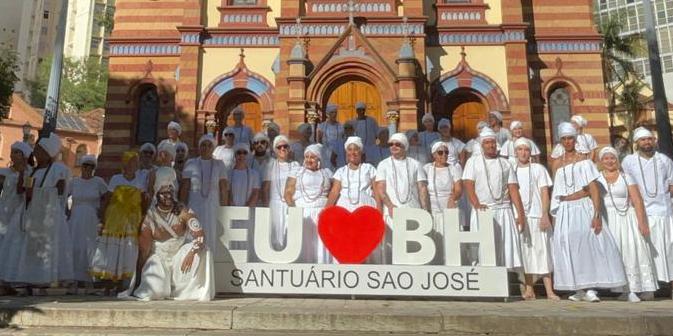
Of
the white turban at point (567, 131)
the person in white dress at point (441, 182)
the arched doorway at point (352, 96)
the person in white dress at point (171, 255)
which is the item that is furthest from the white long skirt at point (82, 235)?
the arched doorway at point (352, 96)

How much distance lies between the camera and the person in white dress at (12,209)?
8039 mm

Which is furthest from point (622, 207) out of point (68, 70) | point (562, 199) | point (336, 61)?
point (68, 70)

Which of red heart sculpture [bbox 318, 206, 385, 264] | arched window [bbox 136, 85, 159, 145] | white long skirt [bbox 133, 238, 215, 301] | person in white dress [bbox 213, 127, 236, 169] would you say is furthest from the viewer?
arched window [bbox 136, 85, 159, 145]

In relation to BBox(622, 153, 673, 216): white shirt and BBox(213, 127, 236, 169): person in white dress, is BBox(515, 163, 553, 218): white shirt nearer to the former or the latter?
BBox(622, 153, 673, 216): white shirt

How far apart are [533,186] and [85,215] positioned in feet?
23.1

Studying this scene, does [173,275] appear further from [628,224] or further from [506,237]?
[628,224]

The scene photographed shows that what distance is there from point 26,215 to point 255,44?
11.0 metres

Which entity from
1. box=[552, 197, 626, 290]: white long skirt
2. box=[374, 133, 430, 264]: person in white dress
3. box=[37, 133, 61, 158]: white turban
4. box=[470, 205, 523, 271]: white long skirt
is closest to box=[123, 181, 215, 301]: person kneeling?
box=[37, 133, 61, 158]: white turban

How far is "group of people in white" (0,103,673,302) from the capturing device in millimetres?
7367

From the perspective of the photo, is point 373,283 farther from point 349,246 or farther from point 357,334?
point 357,334

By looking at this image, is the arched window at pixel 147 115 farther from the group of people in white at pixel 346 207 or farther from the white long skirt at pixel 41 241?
the white long skirt at pixel 41 241

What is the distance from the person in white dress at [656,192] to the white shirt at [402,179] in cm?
314

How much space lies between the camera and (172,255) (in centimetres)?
730

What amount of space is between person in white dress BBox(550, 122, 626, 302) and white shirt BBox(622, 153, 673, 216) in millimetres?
781
